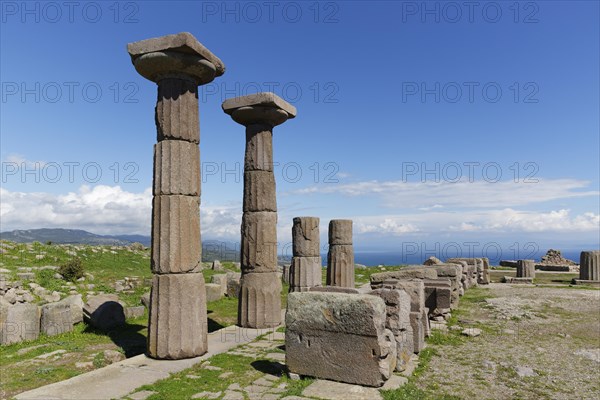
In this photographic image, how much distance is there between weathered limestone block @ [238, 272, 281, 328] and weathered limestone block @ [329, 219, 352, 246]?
4.67 meters

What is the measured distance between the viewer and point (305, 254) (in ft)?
43.5

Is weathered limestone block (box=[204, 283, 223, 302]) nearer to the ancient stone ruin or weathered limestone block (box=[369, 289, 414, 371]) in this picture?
weathered limestone block (box=[369, 289, 414, 371])

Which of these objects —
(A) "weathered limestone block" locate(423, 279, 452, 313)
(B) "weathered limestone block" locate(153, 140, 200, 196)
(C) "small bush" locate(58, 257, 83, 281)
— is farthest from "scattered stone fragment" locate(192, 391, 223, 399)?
(C) "small bush" locate(58, 257, 83, 281)

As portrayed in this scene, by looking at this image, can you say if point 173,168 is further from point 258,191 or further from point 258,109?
point 258,109

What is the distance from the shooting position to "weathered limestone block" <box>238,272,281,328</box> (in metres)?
10.9

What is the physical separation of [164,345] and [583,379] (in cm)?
750

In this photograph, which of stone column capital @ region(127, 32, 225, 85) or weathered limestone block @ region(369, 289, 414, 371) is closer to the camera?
weathered limestone block @ region(369, 289, 414, 371)

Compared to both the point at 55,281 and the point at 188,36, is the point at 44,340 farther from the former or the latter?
the point at 188,36

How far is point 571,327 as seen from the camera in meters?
11.3

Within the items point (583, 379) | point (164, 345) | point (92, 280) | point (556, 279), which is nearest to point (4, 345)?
point (164, 345)

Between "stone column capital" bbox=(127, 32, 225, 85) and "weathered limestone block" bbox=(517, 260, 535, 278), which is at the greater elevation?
"stone column capital" bbox=(127, 32, 225, 85)

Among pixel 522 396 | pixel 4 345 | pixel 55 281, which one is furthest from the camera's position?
pixel 55 281

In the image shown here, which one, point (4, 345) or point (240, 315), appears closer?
point (4, 345)

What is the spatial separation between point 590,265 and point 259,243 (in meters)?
20.2
